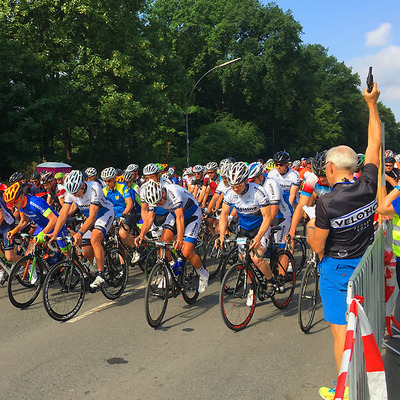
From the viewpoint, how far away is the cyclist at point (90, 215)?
252 inches

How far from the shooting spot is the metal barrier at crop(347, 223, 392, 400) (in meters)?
2.66

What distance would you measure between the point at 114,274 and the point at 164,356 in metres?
2.53

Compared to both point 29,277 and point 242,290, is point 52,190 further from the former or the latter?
point 242,290

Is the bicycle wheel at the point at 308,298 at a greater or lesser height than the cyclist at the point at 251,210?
lesser

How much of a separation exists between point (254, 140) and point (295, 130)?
13.2 meters

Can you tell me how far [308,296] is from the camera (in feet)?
17.7

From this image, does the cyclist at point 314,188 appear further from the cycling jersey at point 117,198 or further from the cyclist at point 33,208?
the cycling jersey at point 117,198

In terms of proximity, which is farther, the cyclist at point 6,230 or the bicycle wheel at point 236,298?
the cyclist at point 6,230

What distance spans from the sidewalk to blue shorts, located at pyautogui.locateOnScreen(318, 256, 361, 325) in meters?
0.96

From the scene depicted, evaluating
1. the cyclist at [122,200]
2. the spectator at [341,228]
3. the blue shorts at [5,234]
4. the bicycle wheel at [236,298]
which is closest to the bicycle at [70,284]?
the blue shorts at [5,234]

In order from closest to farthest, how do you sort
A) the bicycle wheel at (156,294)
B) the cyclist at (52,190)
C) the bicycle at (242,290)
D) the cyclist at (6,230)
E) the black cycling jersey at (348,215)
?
1. the black cycling jersey at (348,215)
2. the bicycle at (242,290)
3. the bicycle wheel at (156,294)
4. the cyclist at (6,230)
5. the cyclist at (52,190)

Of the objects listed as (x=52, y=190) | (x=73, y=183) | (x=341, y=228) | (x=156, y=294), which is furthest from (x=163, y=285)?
(x=52, y=190)

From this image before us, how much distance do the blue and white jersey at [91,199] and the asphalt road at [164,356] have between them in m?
1.54

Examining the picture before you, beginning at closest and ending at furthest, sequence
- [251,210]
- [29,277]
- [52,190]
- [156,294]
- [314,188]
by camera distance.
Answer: [156,294] < [251,210] < [314,188] < [29,277] < [52,190]
